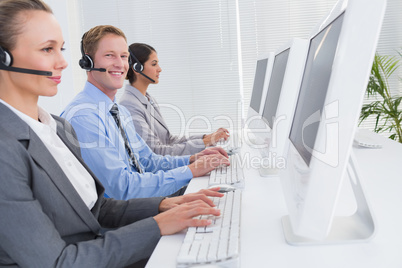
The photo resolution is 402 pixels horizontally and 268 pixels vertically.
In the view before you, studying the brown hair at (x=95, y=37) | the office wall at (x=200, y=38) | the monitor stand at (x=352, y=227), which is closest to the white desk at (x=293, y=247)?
the monitor stand at (x=352, y=227)

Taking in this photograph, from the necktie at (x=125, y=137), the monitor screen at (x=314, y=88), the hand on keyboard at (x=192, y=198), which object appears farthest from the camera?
the necktie at (x=125, y=137)

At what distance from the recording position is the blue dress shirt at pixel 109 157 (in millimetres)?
1564

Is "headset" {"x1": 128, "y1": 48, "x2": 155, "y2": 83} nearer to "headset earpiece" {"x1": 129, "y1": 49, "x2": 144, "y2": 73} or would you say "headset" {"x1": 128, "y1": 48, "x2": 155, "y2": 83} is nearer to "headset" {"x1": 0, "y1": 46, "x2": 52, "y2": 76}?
"headset earpiece" {"x1": 129, "y1": 49, "x2": 144, "y2": 73}

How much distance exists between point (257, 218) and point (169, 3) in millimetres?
3505

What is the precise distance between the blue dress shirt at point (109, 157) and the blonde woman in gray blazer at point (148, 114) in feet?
2.25

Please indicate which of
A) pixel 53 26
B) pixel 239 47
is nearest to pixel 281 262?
pixel 53 26

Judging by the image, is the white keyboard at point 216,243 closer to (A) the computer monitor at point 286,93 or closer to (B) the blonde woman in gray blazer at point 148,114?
(A) the computer monitor at point 286,93

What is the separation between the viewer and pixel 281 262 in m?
0.80

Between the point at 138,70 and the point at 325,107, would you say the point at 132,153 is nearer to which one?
the point at 138,70

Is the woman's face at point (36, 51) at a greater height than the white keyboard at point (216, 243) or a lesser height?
greater

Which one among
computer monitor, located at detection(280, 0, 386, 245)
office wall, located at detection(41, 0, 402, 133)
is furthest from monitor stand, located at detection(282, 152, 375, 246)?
office wall, located at detection(41, 0, 402, 133)

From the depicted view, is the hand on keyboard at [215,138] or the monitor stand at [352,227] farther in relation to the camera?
the hand on keyboard at [215,138]

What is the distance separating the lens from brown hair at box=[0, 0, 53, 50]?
98 cm

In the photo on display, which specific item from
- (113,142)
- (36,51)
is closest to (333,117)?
(36,51)
